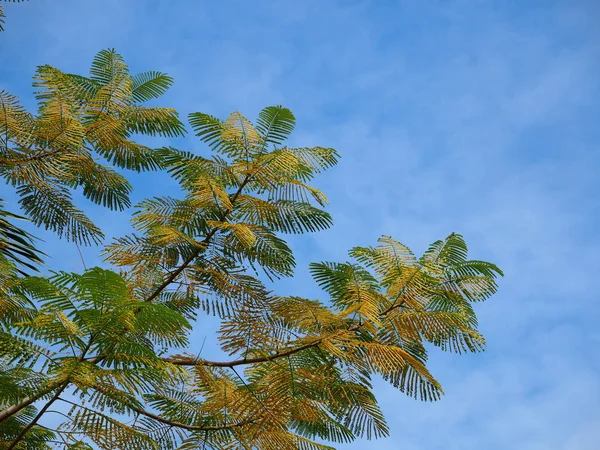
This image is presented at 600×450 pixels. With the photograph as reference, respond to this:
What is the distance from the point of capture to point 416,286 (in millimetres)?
3607

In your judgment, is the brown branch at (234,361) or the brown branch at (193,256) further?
the brown branch at (193,256)

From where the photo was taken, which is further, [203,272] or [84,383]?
[203,272]

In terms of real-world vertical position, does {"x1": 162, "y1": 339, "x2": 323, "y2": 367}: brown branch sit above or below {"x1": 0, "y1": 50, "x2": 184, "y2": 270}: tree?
below

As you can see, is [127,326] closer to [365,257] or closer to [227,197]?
[227,197]

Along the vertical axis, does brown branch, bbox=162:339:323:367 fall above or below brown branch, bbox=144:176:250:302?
below

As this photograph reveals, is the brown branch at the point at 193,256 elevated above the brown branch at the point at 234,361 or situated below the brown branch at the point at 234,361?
above

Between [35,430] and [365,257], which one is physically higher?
[365,257]

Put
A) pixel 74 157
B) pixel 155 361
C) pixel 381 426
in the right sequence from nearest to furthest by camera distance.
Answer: pixel 155 361
pixel 381 426
pixel 74 157

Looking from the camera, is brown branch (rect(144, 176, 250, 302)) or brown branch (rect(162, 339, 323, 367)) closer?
brown branch (rect(162, 339, 323, 367))

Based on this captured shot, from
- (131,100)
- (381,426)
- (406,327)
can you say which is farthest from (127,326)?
(131,100)

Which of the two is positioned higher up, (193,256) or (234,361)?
(193,256)

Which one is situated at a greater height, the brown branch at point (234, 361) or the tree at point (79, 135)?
the tree at point (79, 135)

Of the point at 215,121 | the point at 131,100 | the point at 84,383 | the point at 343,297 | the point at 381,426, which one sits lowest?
the point at 84,383

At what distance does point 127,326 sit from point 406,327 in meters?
1.42
